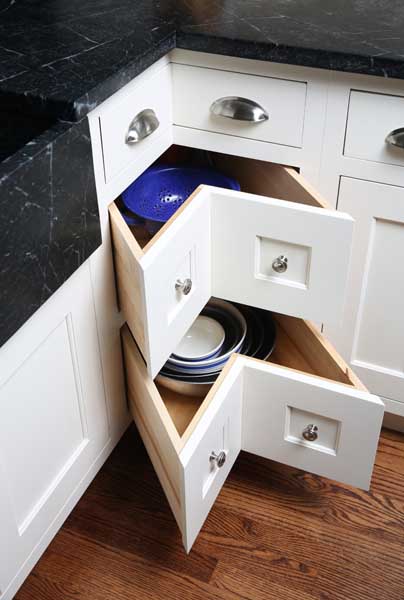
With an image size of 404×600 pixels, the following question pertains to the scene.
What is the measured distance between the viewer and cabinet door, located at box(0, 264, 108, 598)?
3.64 feet

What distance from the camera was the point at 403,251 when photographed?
139 centimetres

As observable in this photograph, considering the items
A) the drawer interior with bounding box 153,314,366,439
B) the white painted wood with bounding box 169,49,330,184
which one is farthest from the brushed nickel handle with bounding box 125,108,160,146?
the drawer interior with bounding box 153,314,366,439

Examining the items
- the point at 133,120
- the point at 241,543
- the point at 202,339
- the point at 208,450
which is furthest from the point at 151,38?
the point at 241,543

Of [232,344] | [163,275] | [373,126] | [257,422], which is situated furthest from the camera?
[232,344]

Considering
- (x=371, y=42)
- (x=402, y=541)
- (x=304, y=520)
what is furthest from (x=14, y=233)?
(x=402, y=541)

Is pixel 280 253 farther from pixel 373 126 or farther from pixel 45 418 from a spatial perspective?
pixel 45 418

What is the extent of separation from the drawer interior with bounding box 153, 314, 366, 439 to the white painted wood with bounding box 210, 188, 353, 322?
77 millimetres

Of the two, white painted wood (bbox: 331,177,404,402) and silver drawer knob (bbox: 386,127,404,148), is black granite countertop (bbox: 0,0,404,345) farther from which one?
white painted wood (bbox: 331,177,404,402)

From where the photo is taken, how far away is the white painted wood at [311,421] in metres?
1.29

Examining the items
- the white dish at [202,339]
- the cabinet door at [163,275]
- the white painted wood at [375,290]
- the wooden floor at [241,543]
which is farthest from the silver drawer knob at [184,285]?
the wooden floor at [241,543]

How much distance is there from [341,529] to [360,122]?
2.58 feet

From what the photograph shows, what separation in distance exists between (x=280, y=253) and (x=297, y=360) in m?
0.30

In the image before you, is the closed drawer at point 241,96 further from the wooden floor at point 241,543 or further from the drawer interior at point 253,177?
the wooden floor at point 241,543

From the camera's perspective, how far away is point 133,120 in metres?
1.29
